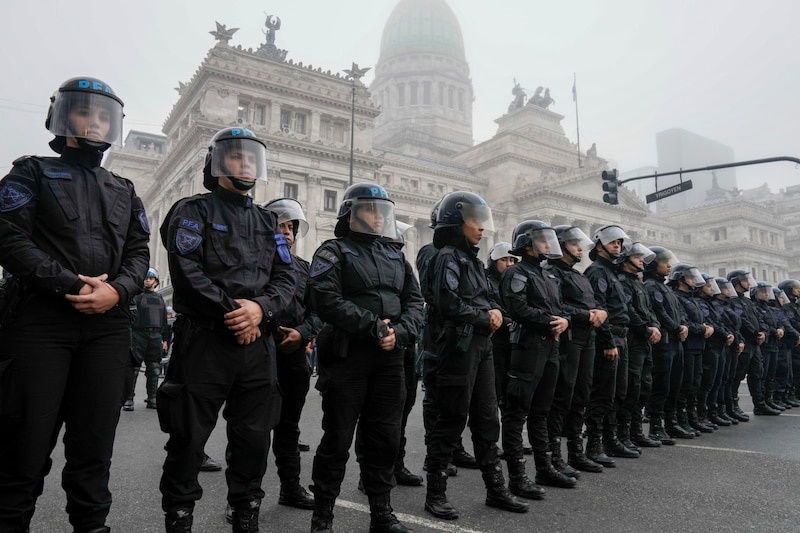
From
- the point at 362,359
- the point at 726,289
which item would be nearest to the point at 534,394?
the point at 362,359

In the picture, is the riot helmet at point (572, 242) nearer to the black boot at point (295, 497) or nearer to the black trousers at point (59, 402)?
the black boot at point (295, 497)

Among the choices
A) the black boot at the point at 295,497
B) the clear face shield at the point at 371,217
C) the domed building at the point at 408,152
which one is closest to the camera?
the clear face shield at the point at 371,217

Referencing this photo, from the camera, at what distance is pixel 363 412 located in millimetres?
4027

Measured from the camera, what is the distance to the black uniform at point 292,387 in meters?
4.59

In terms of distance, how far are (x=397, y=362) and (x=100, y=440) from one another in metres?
1.96

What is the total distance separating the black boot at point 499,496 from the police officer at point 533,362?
1.32 ft

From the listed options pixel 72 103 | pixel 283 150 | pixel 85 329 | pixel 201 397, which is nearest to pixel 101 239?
pixel 85 329

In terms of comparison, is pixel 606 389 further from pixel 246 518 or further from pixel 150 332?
pixel 150 332

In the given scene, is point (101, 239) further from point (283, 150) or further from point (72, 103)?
point (283, 150)

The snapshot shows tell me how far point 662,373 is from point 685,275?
2316mm

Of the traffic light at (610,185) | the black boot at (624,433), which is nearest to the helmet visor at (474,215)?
the black boot at (624,433)

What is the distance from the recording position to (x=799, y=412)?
1049 cm

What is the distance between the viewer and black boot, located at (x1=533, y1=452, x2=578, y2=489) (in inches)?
200

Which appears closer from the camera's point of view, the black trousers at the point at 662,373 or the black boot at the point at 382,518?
the black boot at the point at 382,518
